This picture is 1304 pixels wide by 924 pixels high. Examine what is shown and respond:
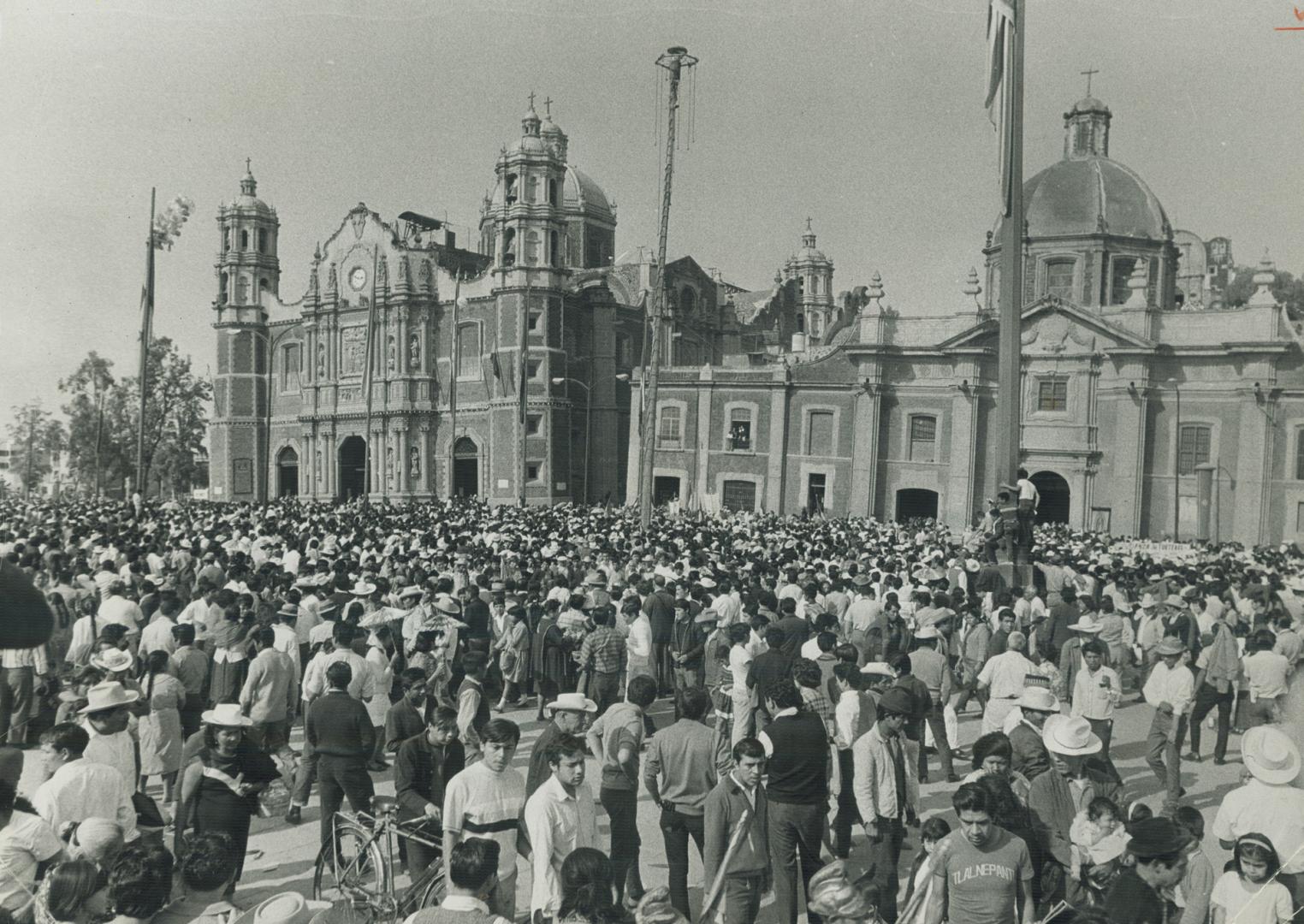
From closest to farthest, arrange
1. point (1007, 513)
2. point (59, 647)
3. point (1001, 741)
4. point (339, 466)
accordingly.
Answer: point (1001, 741) → point (59, 647) → point (1007, 513) → point (339, 466)

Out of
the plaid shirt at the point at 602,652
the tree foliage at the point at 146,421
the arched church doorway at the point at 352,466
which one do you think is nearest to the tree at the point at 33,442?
the tree foliage at the point at 146,421

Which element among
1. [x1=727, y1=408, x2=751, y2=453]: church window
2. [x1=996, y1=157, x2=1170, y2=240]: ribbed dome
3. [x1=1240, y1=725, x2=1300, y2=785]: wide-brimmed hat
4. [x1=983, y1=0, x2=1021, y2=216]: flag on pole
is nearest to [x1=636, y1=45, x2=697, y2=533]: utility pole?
[x1=983, y1=0, x2=1021, y2=216]: flag on pole

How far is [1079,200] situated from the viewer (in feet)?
129

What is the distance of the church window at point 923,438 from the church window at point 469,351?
792 inches

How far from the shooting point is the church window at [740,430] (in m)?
41.2

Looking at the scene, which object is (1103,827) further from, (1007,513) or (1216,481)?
(1216,481)

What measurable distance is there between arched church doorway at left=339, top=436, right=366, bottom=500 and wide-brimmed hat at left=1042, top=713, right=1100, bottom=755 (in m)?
47.7

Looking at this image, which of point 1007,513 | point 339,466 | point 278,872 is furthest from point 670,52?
point 339,466

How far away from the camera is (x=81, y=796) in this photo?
5184 mm

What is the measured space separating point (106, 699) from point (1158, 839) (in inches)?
227

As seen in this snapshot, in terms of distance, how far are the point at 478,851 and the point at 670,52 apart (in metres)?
22.7

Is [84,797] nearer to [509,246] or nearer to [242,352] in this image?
[509,246]

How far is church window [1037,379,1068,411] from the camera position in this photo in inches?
1405

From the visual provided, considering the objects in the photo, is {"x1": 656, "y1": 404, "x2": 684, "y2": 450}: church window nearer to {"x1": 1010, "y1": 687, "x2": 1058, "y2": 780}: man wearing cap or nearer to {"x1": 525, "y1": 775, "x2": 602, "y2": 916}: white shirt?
{"x1": 1010, "y1": 687, "x2": 1058, "y2": 780}: man wearing cap
